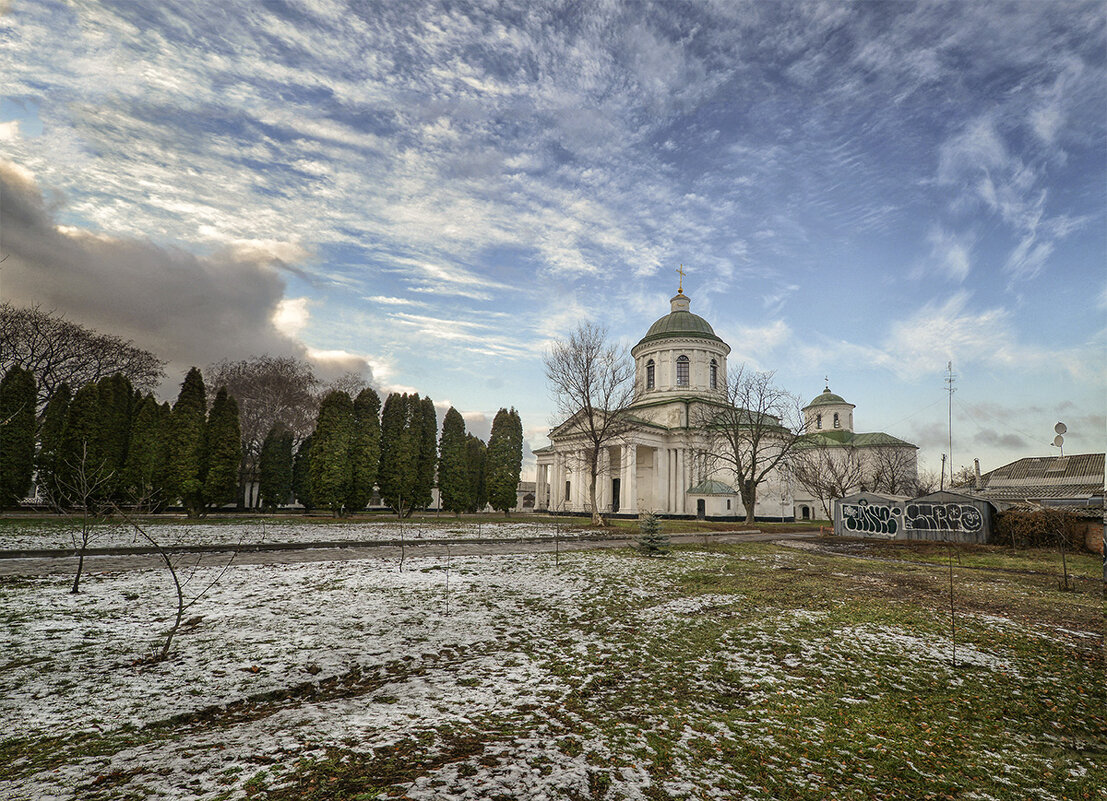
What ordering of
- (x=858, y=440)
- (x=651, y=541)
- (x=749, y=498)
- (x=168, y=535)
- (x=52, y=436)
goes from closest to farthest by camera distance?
(x=651, y=541) → (x=168, y=535) → (x=52, y=436) → (x=749, y=498) → (x=858, y=440)

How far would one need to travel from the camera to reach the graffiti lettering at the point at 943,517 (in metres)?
24.9

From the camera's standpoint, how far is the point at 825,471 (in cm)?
5219

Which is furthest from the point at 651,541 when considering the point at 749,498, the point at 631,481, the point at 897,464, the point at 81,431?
the point at 897,464

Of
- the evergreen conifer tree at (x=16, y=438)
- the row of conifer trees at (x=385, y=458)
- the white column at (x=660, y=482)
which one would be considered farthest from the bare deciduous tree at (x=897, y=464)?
the evergreen conifer tree at (x=16, y=438)

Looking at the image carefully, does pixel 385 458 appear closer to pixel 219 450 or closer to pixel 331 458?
pixel 331 458

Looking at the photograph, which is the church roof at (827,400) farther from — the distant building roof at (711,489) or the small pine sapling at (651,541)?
the small pine sapling at (651,541)

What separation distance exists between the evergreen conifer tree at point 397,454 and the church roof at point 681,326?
26.7 metres

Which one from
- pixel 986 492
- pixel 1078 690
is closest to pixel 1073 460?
pixel 986 492

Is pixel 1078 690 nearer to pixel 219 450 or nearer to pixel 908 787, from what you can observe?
pixel 908 787

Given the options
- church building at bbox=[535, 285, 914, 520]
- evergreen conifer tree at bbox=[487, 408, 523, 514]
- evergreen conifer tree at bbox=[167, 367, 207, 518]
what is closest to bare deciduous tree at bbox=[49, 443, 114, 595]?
evergreen conifer tree at bbox=[167, 367, 207, 518]

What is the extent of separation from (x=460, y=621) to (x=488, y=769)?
4139mm

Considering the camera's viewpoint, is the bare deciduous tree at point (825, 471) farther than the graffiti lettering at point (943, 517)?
Yes

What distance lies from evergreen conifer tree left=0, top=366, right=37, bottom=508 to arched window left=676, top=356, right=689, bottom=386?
149ft

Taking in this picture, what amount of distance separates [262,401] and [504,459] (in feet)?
63.8
